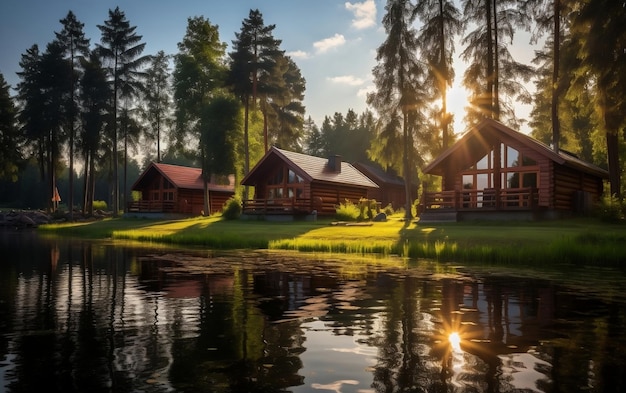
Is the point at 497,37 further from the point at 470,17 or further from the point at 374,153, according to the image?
the point at 374,153

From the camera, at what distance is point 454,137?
35656 mm

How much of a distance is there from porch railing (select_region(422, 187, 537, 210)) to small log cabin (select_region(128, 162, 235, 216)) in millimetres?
25609

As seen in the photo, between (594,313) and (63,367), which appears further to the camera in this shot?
(594,313)

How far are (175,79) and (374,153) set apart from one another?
2120 centimetres

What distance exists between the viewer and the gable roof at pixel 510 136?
2566 centimetres

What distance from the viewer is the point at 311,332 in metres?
6.28

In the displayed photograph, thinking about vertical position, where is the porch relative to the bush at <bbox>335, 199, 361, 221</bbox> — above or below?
above

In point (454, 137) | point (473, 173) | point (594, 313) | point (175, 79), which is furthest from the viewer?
point (175, 79)

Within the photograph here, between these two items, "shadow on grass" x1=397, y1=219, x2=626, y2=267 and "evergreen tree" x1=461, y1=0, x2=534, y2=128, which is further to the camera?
"evergreen tree" x1=461, y1=0, x2=534, y2=128

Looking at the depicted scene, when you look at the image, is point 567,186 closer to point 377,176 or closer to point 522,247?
point 522,247

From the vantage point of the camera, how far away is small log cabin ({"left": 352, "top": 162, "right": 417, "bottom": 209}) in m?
58.2

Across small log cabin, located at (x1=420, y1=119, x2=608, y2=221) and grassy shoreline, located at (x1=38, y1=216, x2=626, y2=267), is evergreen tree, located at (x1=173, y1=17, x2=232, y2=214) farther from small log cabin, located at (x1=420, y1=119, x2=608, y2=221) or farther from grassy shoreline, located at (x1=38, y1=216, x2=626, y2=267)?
small log cabin, located at (x1=420, y1=119, x2=608, y2=221)

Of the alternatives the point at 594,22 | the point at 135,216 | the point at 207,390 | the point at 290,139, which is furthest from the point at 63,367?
the point at 290,139

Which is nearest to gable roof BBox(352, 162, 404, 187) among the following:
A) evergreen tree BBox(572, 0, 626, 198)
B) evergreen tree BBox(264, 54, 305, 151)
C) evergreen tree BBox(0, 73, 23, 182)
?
evergreen tree BBox(264, 54, 305, 151)
